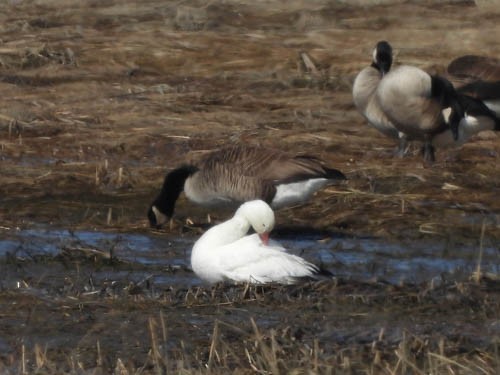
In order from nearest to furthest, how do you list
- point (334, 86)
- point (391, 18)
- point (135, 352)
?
point (135, 352) < point (334, 86) < point (391, 18)

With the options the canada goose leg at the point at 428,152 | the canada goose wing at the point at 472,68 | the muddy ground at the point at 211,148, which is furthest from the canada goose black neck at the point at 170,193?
the canada goose wing at the point at 472,68

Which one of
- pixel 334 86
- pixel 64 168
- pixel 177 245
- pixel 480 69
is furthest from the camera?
pixel 334 86

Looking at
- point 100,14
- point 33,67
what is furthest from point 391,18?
point 33,67

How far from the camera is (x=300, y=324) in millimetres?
7504

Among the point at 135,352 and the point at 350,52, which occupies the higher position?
the point at 135,352

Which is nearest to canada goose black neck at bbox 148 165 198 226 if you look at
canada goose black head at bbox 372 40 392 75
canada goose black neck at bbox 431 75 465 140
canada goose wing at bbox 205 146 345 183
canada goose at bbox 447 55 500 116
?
canada goose wing at bbox 205 146 345 183

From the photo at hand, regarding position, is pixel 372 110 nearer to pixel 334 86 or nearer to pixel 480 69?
pixel 480 69

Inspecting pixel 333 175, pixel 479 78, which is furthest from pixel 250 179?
pixel 479 78

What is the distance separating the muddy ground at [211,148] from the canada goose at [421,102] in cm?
37

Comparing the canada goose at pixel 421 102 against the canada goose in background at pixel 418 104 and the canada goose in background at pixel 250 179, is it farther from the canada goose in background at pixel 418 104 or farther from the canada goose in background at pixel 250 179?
the canada goose in background at pixel 250 179

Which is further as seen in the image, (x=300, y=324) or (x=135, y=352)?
(x=300, y=324)

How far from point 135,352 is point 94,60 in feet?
37.6

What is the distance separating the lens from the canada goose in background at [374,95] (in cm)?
1382

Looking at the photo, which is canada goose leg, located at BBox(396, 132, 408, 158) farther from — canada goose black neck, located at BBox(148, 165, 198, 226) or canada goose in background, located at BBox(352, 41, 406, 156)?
canada goose black neck, located at BBox(148, 165, 198, 226)
